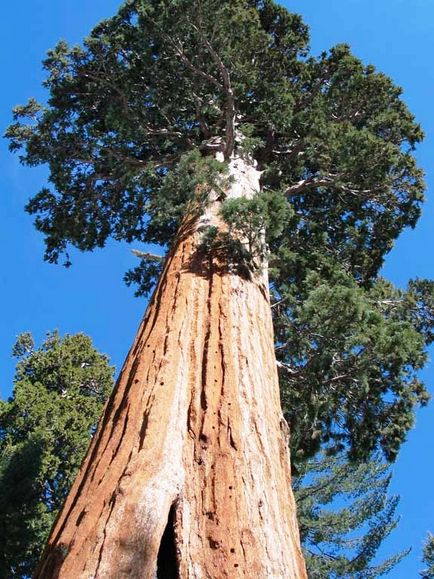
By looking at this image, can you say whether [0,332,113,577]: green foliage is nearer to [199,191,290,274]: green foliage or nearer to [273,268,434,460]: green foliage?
[273,268,434,460]: green foliage

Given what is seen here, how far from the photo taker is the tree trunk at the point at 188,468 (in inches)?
127

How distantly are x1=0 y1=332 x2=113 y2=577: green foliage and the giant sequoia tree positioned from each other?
309 cm

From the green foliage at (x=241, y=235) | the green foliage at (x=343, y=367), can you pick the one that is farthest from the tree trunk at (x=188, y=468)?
the green foliage at (x=343, y=367)

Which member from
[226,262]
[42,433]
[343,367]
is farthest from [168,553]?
[42,433]

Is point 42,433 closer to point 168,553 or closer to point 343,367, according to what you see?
point 343,367

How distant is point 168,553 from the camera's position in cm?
341

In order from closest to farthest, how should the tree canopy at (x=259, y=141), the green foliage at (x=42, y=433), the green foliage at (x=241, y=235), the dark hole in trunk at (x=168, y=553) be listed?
the dark hole in trunk at (x=168, y=553)
the green foliage at (x=241, y=235)
the tree canopy at (x=259, y=141)
the green foliage at (x=42, y=433)

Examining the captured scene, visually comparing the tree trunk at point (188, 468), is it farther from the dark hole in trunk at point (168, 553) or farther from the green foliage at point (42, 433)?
the green foliage at point (42, 433)

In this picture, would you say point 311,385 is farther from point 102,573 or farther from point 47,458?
point 47,458

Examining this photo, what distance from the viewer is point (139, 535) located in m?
3.20

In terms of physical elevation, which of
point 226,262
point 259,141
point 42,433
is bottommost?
point 226,262

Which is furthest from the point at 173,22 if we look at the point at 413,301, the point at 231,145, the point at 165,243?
the point at 413,301

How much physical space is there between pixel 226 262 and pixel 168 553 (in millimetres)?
3222

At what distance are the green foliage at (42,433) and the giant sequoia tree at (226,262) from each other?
10.1ft
